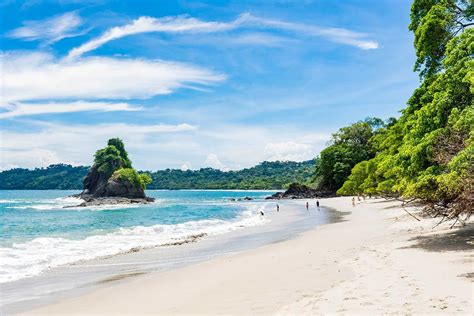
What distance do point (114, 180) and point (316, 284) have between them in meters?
104

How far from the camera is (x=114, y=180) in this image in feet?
359

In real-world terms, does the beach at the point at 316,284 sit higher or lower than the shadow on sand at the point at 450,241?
lower

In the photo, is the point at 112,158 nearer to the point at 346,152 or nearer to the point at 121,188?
the point at 121,188

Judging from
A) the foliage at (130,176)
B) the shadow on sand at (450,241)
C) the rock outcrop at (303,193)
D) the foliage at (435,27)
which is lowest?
the rock outcrop at (303,193)

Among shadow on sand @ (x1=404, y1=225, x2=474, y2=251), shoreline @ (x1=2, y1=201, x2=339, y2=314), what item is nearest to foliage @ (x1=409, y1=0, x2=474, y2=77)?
shadow on sand @ (x1=404, y1=225, x2=474, y2=251)

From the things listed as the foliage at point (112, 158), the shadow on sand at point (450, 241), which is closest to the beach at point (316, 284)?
the shadow on sand at point (450, 241)

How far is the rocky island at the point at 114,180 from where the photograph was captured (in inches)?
4245

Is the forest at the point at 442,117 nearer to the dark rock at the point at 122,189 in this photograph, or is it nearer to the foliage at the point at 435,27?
the foliage at the point at 435,27

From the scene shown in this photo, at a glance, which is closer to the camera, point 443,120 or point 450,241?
point 443,120

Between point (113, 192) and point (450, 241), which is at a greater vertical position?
point (113, 192)

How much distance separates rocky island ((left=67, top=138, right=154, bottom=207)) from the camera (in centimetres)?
10781

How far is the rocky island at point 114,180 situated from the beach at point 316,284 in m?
87.4

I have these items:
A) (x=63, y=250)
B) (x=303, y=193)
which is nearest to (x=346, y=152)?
(x=303, y=193)

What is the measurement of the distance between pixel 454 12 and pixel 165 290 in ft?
50.1
